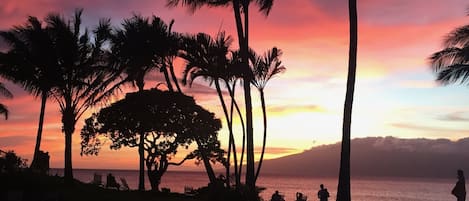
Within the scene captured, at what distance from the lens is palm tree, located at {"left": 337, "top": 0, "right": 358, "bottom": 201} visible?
18.0 meters

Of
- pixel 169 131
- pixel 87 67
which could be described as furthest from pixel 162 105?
pixel 87 67

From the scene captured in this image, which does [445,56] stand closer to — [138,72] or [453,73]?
[453,73]

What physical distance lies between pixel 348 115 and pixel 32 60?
17.2 m

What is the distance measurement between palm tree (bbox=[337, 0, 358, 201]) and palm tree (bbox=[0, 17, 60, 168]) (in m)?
15.8

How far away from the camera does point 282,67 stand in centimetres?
2664

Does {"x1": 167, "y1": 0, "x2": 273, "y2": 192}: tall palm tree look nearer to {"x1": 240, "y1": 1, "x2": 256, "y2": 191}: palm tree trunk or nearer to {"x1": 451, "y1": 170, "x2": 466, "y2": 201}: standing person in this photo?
{"x1": 240, "y1": 1, "x2": 256, "y2": 191}: palm tree trunk

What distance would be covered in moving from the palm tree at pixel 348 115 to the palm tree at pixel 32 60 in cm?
1577

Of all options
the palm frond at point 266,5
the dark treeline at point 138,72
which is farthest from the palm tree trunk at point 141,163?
the palm frond at point 266,5

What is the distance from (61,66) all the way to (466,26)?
18905mm

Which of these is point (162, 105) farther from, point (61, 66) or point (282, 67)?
point (282, 67)

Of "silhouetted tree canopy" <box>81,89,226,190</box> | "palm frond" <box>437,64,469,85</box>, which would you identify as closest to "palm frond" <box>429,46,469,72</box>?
"palm frond" <box>437,64,469,85</box>

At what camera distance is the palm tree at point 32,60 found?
28328mm

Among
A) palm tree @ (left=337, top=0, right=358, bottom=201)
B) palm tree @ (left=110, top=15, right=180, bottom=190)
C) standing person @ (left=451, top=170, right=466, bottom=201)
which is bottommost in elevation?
standing person @ (left=451, top=170, right=466, bottom=201)

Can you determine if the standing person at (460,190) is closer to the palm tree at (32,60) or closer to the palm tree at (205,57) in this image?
the palm tree at (205,57)
